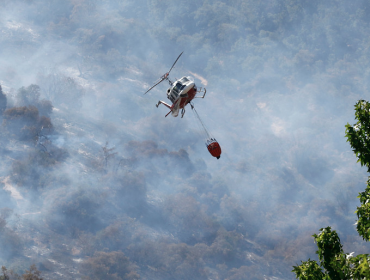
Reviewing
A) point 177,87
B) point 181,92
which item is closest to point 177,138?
point 177,87

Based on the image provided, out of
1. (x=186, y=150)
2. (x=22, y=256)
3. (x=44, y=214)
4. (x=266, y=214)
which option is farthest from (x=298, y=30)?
(x=22, y=256)

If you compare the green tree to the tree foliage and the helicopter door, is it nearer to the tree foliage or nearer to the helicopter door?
the tree foliage

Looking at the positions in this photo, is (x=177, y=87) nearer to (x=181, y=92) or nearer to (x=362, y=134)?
(x=181, y=92)

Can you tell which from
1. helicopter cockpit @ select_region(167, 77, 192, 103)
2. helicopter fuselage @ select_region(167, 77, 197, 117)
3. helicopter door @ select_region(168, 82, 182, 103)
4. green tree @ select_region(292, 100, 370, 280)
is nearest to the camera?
green tree @ select_region(292, 100, 370, 280)

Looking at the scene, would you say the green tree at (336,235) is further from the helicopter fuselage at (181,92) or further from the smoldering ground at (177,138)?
the smoldering ground at (177,138)

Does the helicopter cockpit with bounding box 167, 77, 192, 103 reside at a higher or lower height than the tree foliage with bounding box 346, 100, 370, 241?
higher

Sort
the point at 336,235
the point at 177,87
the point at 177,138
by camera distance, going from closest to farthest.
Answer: the point at 336,235 < the point at 177,87 < the point at 177,138

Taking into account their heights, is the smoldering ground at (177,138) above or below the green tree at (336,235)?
above

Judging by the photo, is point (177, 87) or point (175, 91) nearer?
point (177, 87)

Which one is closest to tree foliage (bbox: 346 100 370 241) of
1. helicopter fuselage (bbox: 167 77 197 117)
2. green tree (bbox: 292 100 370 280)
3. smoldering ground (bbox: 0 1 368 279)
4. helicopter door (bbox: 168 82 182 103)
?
green tree (bbox: 292 100 370 280)

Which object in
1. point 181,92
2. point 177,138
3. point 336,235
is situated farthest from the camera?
point 177,138

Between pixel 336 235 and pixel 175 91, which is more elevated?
pixel 175 91

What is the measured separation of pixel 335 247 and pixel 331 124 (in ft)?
454

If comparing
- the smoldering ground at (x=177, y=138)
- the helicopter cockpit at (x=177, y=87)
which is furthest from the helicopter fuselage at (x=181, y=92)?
the smoldering ground at (x=177, y=138)
